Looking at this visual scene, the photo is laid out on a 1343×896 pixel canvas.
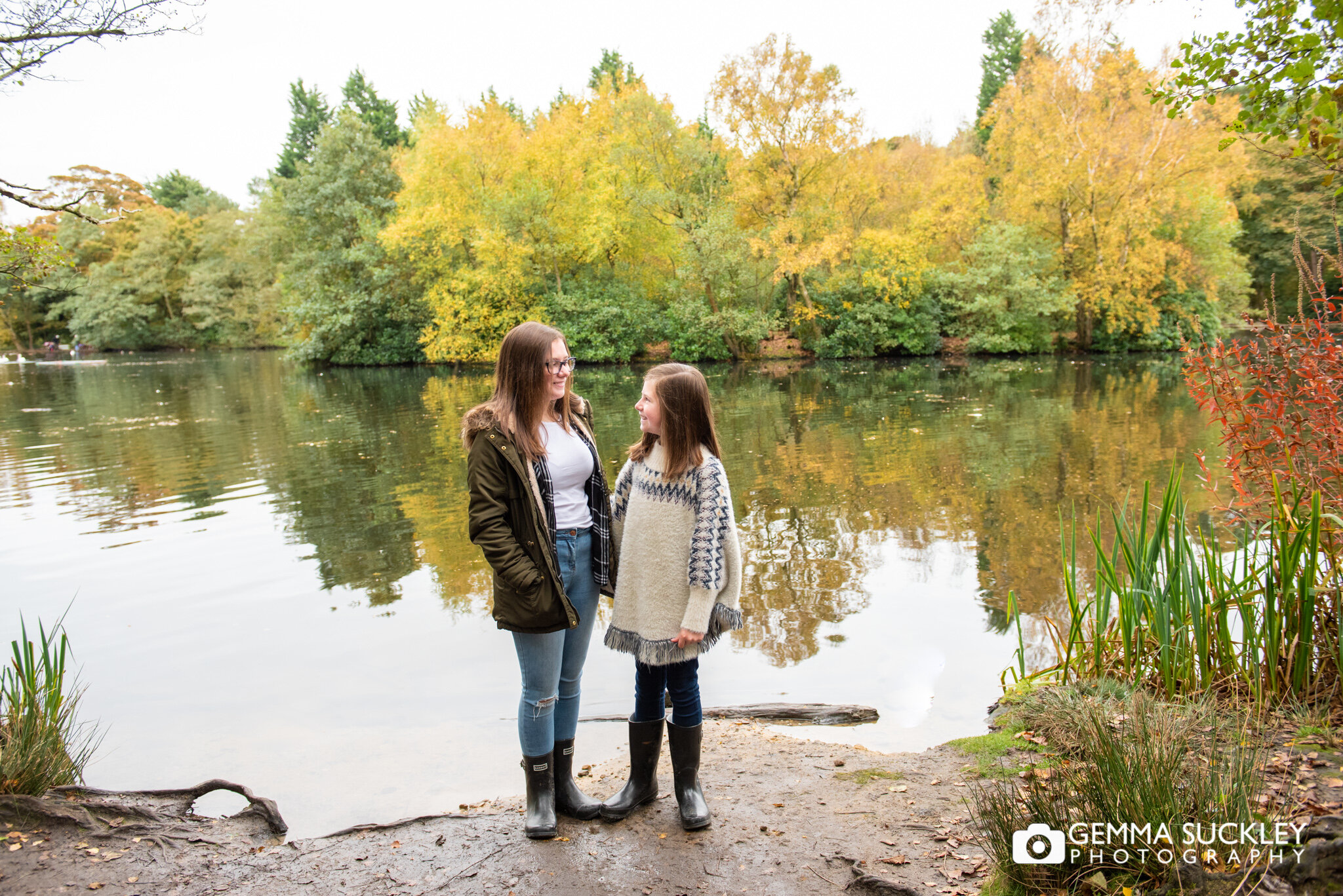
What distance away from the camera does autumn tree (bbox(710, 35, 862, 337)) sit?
2614 centimetres

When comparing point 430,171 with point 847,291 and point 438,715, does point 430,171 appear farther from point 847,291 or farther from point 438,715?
point 438,715

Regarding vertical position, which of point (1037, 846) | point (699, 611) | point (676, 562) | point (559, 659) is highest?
point (676, 562)

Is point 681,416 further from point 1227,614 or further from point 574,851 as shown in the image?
point 1227,614

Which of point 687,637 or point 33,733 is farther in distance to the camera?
point 33,733

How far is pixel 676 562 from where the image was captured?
2908 mm

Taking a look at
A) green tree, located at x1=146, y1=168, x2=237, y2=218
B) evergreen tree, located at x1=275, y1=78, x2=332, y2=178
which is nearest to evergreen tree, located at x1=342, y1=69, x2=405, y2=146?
evergreen tree, located at x1=275, y1=78, x2=332, y2=178

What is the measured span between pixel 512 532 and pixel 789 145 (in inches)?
1049

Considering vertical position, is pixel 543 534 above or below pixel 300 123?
below

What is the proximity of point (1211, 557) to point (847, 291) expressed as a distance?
26.6 meters

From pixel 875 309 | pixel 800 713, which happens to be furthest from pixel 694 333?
pixel 800 713

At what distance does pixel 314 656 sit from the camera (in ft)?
18.0

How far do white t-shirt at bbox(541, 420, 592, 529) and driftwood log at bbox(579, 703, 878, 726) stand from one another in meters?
1.99

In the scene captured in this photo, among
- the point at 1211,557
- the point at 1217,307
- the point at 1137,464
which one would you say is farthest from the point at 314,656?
the point at 1217,307

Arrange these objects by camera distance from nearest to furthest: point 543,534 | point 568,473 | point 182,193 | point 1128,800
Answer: point 1128,800 → point 543,534 → point 568,473 → point 182,193
